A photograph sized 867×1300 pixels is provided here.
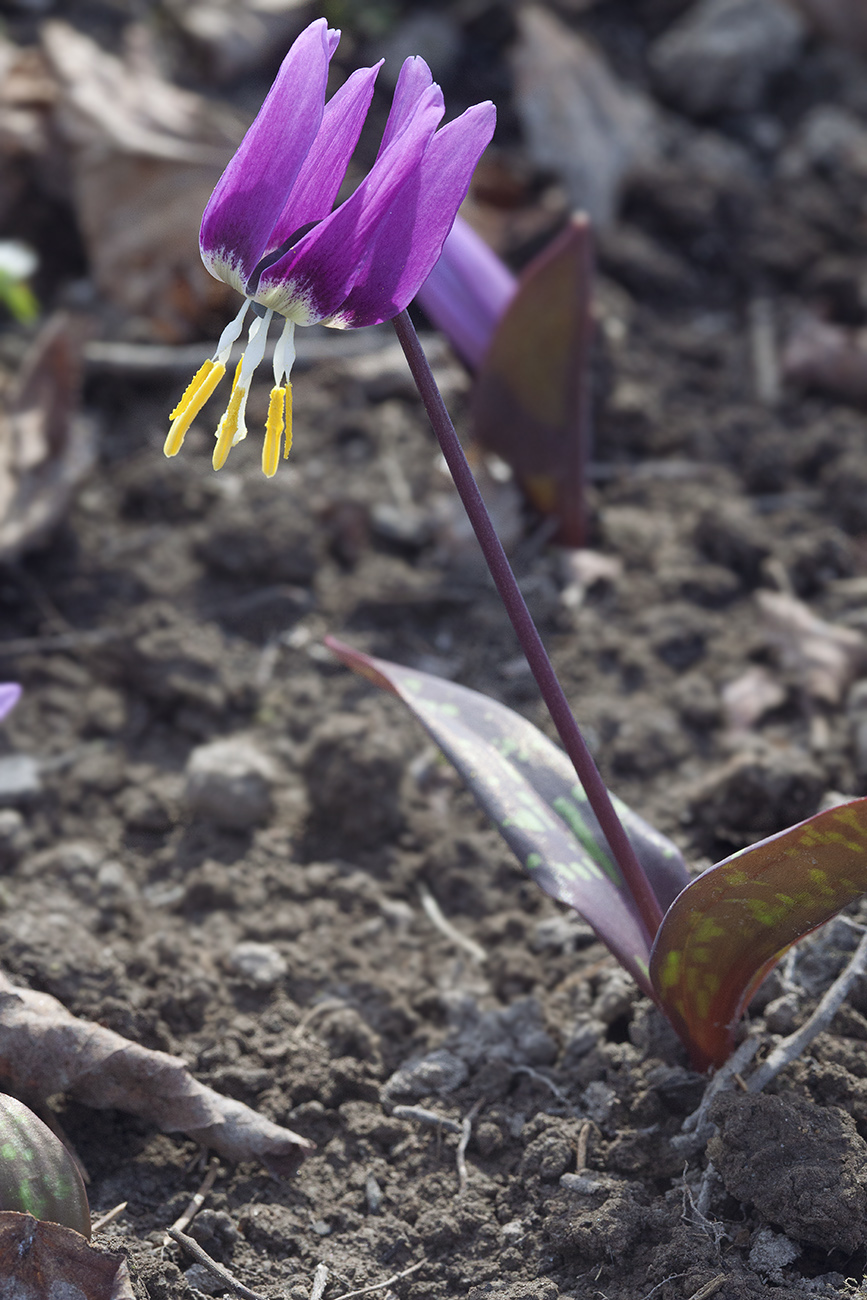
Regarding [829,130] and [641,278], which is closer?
[641,278]

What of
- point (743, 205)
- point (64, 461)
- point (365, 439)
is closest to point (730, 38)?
point (743, 205)

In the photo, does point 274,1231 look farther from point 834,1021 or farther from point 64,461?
point 64,461

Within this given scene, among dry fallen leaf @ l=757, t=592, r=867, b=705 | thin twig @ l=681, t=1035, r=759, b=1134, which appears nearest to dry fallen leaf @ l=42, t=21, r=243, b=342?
dry fallen leaf @ l=757, t=592, r=867, b=705

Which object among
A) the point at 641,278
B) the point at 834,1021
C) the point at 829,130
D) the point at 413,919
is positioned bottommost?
the point at 413,919

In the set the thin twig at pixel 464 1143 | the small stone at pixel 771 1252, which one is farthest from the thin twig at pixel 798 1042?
the thin twig at pixel 464 1143

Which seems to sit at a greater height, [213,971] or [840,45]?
[840,45]
